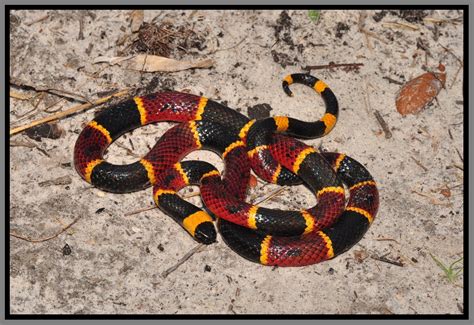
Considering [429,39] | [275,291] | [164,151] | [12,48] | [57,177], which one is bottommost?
[275,291]

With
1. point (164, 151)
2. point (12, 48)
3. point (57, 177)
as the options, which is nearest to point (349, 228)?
point (164, 151)

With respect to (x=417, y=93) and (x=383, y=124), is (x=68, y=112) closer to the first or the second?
(x=383, y=124)

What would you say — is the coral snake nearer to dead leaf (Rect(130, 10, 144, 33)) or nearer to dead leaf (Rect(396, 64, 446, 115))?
dead leaf (Rect(396, 64, 446, 115))

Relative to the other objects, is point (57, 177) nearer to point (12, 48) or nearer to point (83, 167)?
Answer: point (83, 167)

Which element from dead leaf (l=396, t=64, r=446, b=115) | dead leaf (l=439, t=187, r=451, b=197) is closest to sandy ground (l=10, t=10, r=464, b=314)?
dead leaf (l=439, t=187, r=451, b=197)

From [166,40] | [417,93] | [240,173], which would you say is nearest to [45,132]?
[166,40]

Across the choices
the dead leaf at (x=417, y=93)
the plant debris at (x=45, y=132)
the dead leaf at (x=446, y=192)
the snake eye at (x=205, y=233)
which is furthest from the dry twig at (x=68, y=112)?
the dead leaf at (x=446, y=192)
